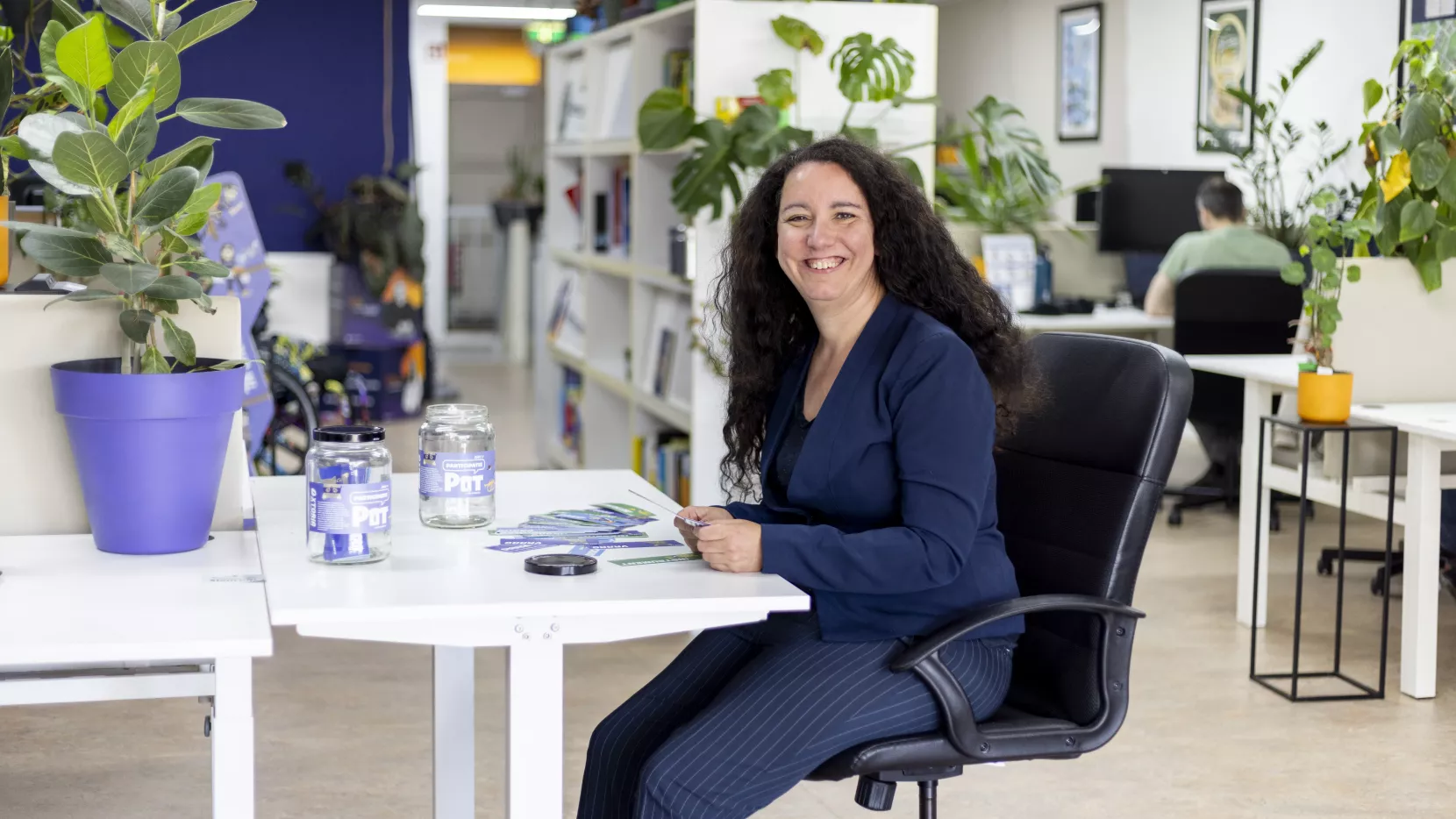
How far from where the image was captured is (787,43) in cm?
407

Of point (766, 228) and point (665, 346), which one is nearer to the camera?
point (766, 228)

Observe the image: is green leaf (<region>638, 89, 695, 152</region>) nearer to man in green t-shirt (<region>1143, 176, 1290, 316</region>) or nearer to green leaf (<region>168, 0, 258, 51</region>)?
green leaf (<region>168, 0, 258, 51</region>)

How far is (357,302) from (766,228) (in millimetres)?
5705

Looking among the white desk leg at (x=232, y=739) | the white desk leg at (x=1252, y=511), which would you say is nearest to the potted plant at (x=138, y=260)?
the white desk leg at (x=232, y=739)

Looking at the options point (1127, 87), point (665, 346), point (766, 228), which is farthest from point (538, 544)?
point (1127, 87)

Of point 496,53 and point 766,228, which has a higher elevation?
point 496,53

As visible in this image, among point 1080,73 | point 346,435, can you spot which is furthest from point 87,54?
point 1080,73

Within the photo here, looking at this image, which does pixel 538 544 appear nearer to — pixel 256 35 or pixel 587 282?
pixel 587 282

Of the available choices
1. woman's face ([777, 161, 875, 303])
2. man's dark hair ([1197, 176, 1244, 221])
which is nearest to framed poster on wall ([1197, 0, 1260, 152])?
man's dark hair ([1197, 176, 1244, 221])

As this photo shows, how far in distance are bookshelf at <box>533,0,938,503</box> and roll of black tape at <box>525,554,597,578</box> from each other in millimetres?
1745

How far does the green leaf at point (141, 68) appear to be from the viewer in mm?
1836

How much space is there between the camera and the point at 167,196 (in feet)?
6.16

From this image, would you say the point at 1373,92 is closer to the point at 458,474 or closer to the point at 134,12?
the point at 458,474

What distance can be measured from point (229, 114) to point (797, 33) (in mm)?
2320
